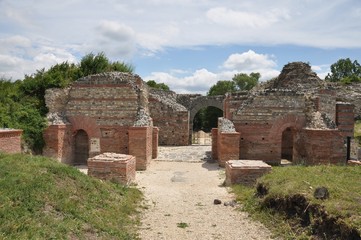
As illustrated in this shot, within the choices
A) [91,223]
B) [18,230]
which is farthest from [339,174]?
[18,230]

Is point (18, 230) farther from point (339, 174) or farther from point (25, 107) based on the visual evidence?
point (25, 107)

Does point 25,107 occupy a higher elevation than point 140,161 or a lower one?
higher

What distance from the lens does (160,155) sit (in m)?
18.2

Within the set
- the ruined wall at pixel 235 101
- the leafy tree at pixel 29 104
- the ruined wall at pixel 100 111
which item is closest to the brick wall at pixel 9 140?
the leafy tree at pixel 29 104

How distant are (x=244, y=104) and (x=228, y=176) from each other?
5.11 m

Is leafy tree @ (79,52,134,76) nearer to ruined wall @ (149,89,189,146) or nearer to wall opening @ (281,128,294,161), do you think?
ruined wall @ (149,89,189,146)

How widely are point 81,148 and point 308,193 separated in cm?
1167

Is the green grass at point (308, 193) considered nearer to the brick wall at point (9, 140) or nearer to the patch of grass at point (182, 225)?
the patch of grass at point (182, 225)

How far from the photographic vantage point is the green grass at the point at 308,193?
6051 mm

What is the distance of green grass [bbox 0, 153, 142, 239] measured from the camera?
5645 millimetres

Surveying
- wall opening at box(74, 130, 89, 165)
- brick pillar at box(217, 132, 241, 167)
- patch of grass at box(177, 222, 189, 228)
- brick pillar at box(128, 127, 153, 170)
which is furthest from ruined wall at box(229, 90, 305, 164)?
patch of grass at box(177, 222, 189, 228)

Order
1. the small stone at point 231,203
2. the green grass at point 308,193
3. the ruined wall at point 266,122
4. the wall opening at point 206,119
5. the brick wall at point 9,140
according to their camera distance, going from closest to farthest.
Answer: the green grass at point 308,193 → the small stone at point 231,203 → the brick wall at point 9,140 → the ruined wall at point 266,122 → the wall opening at point 206,119

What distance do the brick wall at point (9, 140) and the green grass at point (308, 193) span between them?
24.6ft

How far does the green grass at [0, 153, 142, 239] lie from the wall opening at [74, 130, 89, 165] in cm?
713
